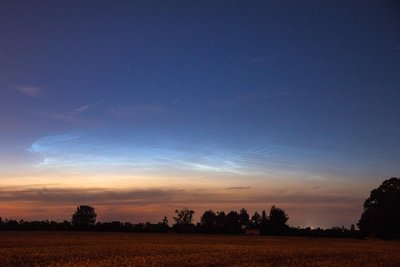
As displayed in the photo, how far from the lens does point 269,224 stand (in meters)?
145

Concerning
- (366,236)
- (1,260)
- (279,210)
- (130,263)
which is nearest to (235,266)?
(130,263)

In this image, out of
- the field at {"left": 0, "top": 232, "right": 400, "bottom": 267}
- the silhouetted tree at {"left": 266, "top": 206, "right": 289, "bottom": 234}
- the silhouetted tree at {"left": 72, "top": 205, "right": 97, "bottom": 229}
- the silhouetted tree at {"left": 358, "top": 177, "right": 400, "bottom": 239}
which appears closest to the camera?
the field at {"left": 0, "top": 232, "right": 400, "bottom": 267}

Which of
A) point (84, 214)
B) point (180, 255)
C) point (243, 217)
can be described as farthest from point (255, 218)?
point (180, 255)

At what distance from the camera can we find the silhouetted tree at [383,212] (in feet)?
335

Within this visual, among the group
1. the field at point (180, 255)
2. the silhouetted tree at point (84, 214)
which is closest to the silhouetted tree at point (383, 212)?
the field at point (180, 255)

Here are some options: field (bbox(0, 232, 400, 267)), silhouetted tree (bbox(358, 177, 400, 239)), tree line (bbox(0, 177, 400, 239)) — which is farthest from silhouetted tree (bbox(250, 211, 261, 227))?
field (bbox(0, 232, 400, 267))

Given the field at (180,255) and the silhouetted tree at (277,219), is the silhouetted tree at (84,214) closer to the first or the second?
the silhouetted tree at (277,219)

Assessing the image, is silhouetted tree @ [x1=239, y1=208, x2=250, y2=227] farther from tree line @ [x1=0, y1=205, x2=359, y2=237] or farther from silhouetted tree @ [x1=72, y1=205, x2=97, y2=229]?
silhouetted tree @ [x1=72, y1=205, x2=97, y2=229]

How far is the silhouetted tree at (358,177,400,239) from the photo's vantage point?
335 feet

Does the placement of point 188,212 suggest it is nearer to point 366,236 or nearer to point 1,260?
point 366,236

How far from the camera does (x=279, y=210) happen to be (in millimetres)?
146625

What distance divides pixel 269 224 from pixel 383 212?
4696cm

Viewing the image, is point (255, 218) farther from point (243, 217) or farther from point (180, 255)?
point (180, 255)

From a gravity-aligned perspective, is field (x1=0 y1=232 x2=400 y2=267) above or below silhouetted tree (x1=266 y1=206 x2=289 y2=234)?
below
